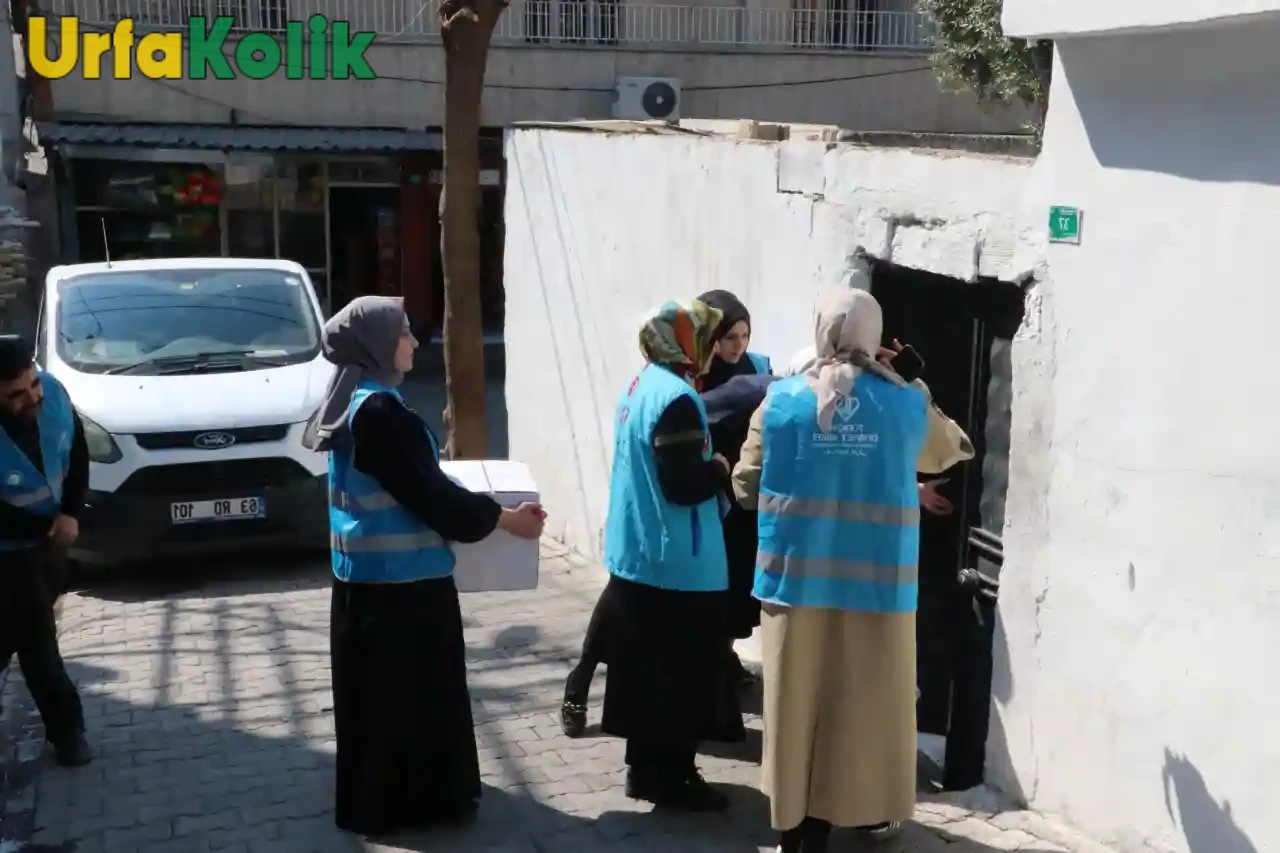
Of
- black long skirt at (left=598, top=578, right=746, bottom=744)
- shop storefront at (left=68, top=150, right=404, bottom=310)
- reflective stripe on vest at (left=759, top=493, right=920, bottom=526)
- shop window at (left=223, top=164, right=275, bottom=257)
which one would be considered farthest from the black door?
shop window at (left=223, top=164, right=275, bottom=257)

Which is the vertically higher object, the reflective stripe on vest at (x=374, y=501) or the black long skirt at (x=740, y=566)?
the reflective stripe on vest at (x=374, y=501)

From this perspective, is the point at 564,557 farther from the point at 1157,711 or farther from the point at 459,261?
the point at 1157,711

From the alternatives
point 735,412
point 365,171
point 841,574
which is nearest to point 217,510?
point 735,412

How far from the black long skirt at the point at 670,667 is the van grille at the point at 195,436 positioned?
4.03 metres

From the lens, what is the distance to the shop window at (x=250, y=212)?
19.1 metres

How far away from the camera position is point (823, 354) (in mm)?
3871

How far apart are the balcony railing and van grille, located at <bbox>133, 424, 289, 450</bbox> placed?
11869mm

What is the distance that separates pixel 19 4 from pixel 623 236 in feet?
43.8

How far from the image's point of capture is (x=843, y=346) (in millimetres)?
3818

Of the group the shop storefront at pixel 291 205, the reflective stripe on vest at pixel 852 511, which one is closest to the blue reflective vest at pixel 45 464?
the reflective stripe on vest at pixel 852 511

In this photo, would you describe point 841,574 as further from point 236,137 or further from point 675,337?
point 236,137

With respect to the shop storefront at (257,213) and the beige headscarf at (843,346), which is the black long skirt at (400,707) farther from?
the shop storefront at (257,213)

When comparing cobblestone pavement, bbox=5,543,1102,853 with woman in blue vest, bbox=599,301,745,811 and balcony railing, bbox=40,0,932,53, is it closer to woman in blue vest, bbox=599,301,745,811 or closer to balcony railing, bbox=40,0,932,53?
woman in blue vest, bbox=599,301,745,811

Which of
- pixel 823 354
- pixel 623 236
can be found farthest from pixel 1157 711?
pixel 623 236
